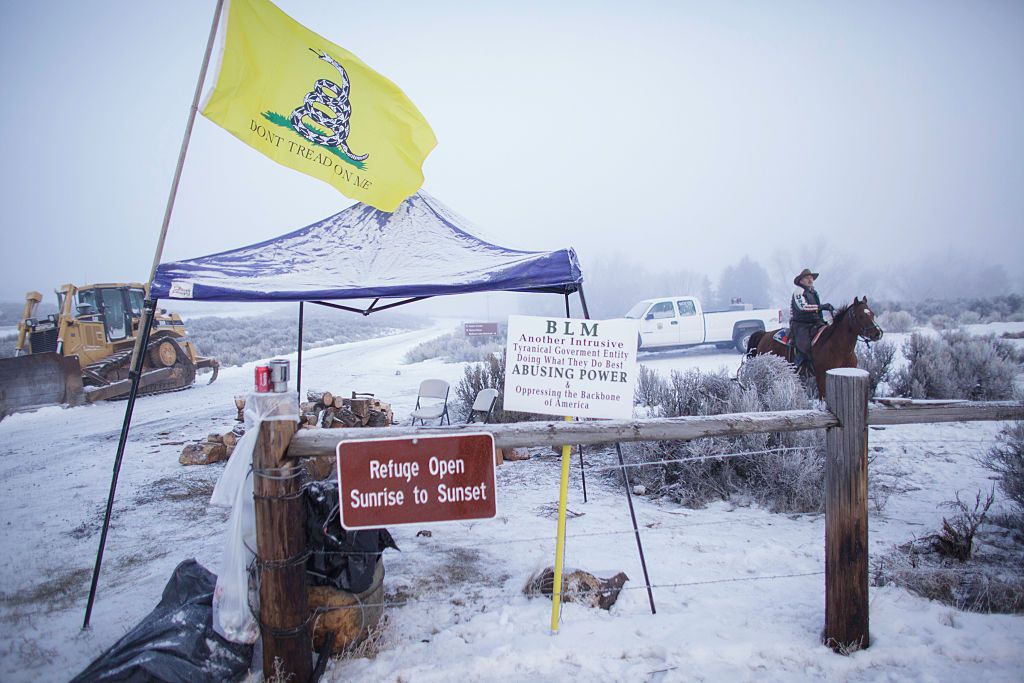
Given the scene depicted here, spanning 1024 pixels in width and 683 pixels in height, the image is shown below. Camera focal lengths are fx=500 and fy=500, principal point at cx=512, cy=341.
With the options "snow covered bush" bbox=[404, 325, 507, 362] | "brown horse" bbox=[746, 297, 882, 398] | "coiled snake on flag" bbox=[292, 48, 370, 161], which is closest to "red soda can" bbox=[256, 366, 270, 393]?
"coiled snake on flag" bbox=[292, 48, 370, 161]

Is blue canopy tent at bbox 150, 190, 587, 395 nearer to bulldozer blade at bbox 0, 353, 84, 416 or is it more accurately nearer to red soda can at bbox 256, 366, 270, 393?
red soda can at bbox 256, 366, 270, 393

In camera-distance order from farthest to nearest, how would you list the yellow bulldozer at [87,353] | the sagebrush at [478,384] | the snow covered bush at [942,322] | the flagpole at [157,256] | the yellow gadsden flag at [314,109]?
the snow covered bush at [942,322] → the yellow bulldozer at [87,353] → the sagebrush at [478,384] → the yellow gadsden flag at [314,109] → the flagpole at [157,256]

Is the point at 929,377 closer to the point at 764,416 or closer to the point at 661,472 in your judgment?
the point at 661,472

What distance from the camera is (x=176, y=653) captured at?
2.31 meters

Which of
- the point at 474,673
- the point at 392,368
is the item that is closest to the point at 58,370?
the point at 392,368

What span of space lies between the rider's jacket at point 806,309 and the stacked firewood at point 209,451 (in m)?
8.35

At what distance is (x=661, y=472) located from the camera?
5109 mm

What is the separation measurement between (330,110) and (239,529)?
3306 mm

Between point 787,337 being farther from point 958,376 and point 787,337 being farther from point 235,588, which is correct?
point 235,588

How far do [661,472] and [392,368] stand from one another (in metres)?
13.4

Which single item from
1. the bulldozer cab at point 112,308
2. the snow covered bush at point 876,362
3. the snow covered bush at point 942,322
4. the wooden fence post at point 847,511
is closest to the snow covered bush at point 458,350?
the bulldozer cab at point 112,308

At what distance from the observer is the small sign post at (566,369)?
2842 mm

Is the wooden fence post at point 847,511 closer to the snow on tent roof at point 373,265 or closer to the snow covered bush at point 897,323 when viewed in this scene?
the snow on tent roof at point 373,265

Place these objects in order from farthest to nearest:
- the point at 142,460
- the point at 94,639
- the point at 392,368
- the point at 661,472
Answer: the point at 392,368 < the point at 142,460 < the point at 661,472 < the point at 94,639
